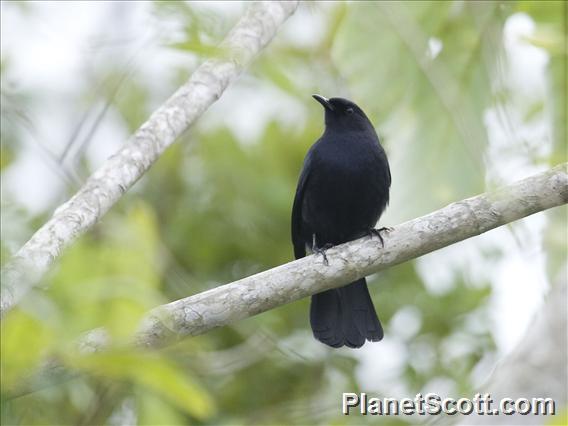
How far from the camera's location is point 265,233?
5.24 m

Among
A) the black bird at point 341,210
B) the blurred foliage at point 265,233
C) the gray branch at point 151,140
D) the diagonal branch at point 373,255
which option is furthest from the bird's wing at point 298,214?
the diagonal branch at point 373,255

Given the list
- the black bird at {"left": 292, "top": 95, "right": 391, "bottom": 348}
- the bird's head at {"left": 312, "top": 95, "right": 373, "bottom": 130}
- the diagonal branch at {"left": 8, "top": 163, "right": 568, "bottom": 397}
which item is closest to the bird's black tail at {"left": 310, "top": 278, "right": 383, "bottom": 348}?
the black bird at {"left": 292, "top": 95, "right": 391, "bottom": 348}

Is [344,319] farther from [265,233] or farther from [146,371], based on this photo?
[146,371]

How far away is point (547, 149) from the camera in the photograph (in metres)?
3.78

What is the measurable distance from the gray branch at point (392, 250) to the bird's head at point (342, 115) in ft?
5.06

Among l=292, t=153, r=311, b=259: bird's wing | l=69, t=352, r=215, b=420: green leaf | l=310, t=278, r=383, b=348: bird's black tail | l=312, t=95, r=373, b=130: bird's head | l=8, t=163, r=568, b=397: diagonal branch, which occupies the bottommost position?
l=69, t=352, r=215, b=420: green leaf

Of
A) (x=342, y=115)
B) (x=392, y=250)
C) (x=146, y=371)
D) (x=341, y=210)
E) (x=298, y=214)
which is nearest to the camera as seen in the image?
(x=146, y=371)

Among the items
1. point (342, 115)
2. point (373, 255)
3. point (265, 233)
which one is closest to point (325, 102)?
point (342, 115)

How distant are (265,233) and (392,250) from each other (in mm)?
1984

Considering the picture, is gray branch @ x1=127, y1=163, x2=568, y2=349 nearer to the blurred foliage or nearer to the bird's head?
the blurred foliage

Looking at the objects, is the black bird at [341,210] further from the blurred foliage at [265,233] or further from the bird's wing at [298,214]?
the blurred foliage at [265,233]

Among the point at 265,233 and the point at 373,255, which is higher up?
the point at 265,233

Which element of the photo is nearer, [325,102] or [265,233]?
[325,102]

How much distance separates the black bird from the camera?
4570 mm
